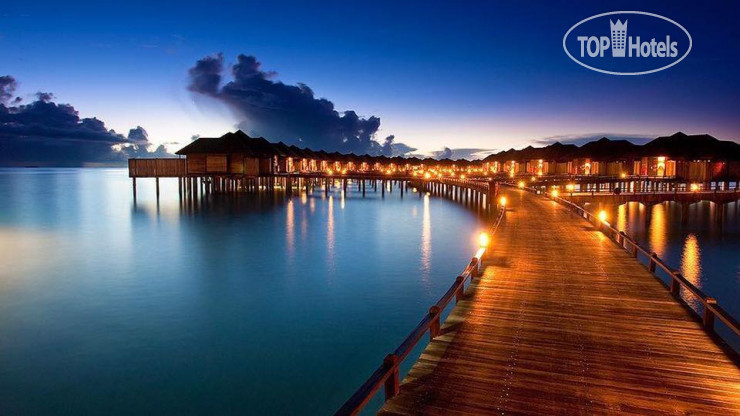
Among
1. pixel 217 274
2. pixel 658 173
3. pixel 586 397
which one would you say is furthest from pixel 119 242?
pixel 658 173

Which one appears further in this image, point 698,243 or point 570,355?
point 698,243

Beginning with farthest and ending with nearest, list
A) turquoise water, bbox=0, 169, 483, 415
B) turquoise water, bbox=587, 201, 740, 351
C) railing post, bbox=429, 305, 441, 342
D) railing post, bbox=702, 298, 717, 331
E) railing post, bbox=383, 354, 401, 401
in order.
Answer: turquoise water, bbox=587, 201, 740, 351
turquoise water, bbox=0, 169, 483, 415
railing post, bbox=702, 298, 717, 331
railing post, bbox=429, 305, 441, 342
railing post, bbox=383, 354, 401, 401

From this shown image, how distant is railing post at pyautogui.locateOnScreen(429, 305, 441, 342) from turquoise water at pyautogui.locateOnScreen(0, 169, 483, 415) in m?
3.28

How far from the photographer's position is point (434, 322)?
7.11m

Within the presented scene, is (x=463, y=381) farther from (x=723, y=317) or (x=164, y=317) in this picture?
(x=164, y=317)

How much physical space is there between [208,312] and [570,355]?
11537 mm

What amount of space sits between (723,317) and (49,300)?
62.0 ft

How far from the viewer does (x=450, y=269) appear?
67.9ft

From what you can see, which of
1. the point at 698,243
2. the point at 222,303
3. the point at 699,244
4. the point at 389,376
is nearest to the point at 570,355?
the point at 389,376

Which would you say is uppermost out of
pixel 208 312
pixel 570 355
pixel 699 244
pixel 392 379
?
pixel 392 379

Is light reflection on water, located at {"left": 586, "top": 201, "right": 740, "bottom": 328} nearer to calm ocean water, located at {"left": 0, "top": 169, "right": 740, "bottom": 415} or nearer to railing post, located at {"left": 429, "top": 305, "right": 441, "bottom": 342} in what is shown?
calm ocean water, located at {"left": 0, "top": 169, "right": 740, "bottom": 415}

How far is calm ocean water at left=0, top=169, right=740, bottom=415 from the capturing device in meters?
9.70

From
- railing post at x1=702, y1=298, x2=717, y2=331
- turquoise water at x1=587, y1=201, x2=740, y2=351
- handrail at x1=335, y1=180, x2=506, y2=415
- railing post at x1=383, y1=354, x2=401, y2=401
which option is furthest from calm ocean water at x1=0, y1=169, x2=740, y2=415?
railing post at x1=702, y1=298, x2=717, y2=331

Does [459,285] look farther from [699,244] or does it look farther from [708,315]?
[699,244]
